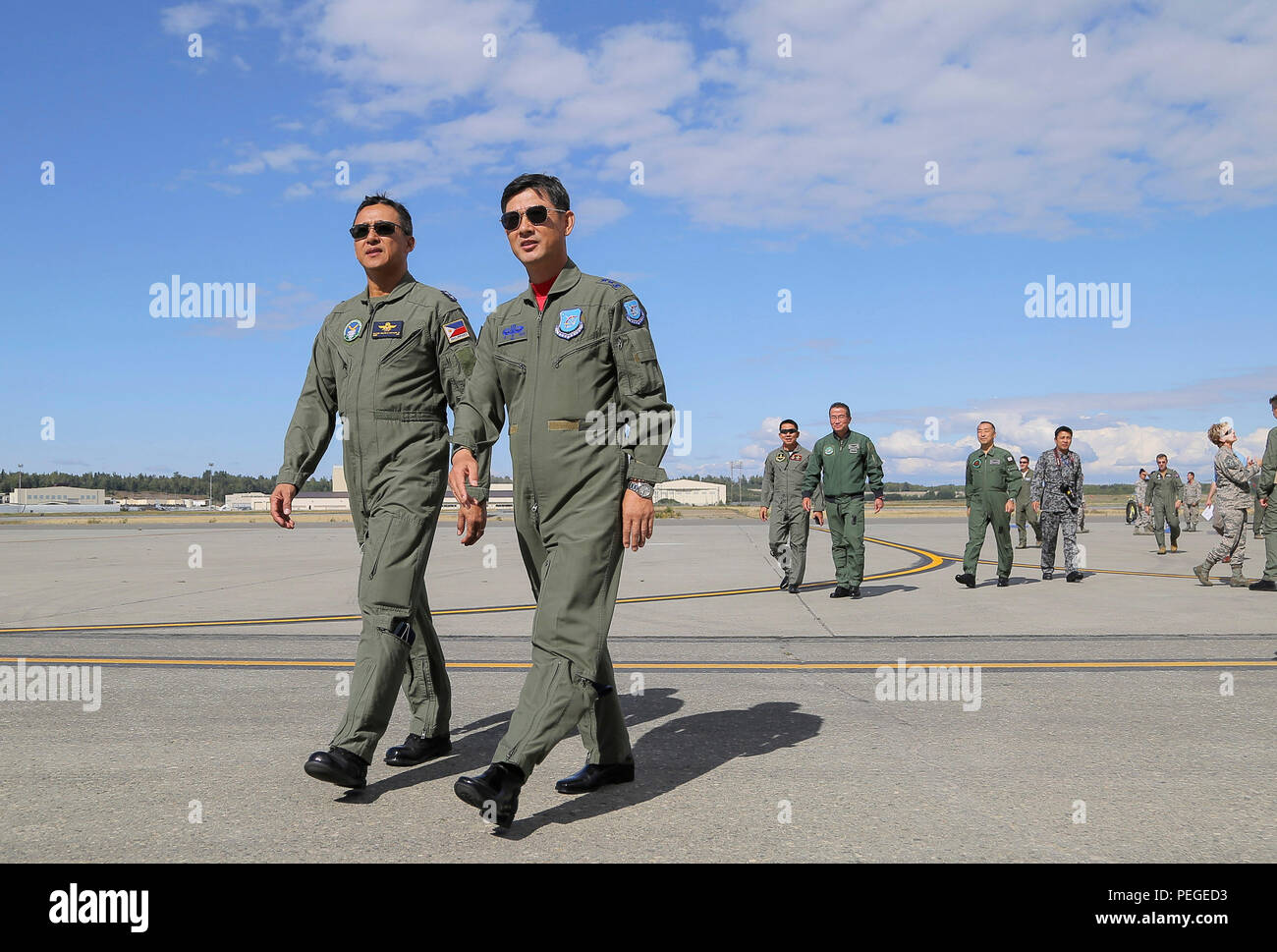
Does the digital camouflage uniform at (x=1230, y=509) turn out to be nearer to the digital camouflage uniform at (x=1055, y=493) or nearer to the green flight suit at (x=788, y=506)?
the digital camouflage uniform at (x=1055, y=493)

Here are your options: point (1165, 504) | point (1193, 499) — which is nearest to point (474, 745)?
point (1165, 504)

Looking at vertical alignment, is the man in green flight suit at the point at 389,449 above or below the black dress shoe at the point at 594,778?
above

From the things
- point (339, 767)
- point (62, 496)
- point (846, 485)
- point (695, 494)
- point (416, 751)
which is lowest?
point (695, 494)

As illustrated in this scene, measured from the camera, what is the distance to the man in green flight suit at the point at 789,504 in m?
11.3

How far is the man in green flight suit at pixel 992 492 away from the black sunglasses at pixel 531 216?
953cm

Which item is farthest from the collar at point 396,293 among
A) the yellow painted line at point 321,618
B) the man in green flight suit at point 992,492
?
the man in green flight suit at point 992,492

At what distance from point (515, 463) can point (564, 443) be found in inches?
8.0

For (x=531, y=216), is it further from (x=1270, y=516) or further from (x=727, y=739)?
(x=1270, y=516)

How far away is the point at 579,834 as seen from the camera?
3131 millimetres

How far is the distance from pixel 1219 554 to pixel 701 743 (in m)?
9.96

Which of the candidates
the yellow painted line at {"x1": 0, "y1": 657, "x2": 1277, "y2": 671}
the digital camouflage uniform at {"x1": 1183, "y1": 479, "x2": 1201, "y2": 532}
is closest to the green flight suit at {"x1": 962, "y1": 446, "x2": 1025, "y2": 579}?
the yellow painted line at {"x1": 0, "y1": 657, "x2": 1277, "y2": 671}

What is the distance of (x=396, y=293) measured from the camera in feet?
13.4
